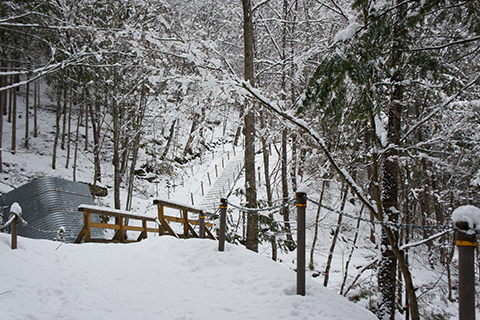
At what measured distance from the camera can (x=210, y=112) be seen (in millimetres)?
6027

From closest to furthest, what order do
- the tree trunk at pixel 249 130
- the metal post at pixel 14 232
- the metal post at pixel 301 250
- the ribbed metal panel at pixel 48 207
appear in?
the metal post at pixel 301 250 < the metal post at pixel 14 232 < the tree trunk at pixel 249 130 < the ribbed metal panel at pixel 48 207

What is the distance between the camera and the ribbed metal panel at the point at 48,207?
8.99 meters

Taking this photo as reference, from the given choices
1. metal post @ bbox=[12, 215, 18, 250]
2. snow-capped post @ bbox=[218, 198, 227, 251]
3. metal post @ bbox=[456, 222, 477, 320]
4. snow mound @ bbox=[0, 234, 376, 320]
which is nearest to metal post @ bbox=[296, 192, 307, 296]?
snow mound @ bbox=[0, 234, 376, 320]

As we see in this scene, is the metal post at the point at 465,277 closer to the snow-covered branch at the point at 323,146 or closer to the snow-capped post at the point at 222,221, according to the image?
the snow-covered branch at the point at 323,146

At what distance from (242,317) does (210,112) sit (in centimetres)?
418

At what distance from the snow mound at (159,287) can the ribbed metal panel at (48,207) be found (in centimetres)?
463

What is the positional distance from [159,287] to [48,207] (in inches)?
299

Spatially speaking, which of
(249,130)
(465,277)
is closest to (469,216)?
(465,277)

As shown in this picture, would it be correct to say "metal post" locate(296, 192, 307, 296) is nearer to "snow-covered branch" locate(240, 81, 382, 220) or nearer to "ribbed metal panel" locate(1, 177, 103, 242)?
"snow-covered branch" locate(240, 81, 382, 220)

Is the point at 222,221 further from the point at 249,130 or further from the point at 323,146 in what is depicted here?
the point at 249,130

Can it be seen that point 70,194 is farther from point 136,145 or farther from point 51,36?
point 51,36

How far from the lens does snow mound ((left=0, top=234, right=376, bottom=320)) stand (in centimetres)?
293

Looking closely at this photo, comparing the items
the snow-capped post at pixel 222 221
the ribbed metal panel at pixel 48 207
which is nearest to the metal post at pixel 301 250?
the snow-capped post at pixel 222 221

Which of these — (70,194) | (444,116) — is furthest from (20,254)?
(444,116)
